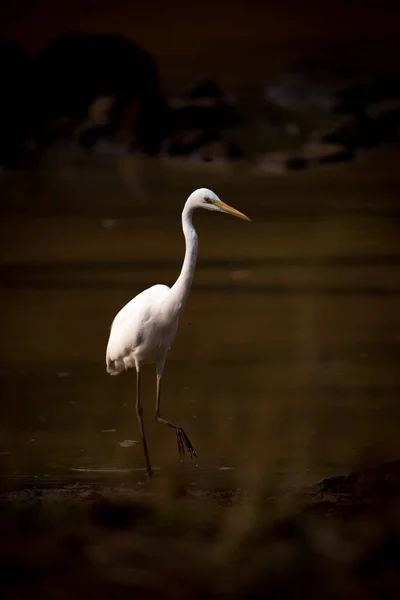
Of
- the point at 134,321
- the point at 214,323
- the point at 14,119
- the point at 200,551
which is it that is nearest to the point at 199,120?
the point at 14,119

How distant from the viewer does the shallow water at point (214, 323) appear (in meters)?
4.50

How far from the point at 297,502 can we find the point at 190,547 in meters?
0.60

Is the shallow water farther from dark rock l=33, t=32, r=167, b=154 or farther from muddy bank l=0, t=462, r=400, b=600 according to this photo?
muddy bank l=0, t=462, r=400, b=600

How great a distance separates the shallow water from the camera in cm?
450

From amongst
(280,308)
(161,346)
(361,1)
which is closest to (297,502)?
(161,346)

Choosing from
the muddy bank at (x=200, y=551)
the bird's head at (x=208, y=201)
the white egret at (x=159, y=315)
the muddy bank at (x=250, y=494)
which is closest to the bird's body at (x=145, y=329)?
the white egret at (x=159, y=315)

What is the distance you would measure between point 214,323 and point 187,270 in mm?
2979

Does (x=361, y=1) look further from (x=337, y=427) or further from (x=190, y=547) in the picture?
(x=190, y=547)

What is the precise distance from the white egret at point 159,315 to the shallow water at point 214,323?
39 centimetres

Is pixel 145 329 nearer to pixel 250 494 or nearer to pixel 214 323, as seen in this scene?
pixel 250 494

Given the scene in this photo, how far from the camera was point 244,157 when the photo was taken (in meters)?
9.68

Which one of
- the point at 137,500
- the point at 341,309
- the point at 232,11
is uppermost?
the point at 232,11

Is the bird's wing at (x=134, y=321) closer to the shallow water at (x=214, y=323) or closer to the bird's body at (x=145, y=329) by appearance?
the bird's body at (x=145, y=329)

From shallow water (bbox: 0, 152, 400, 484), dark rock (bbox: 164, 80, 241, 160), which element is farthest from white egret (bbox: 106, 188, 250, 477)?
dark rock (bbox: 164, 80, 241, 160)
